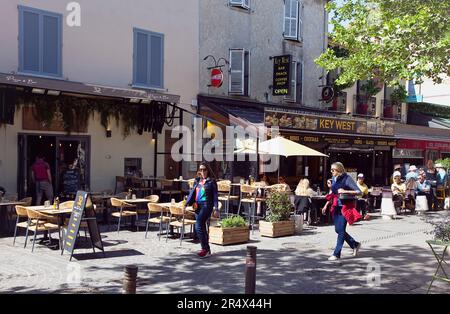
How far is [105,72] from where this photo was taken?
47.6 ft

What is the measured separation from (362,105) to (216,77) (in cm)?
955

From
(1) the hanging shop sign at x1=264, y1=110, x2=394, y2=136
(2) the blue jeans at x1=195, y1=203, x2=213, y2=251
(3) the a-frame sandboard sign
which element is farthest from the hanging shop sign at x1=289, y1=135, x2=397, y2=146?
(3) the a-frame sandboard sign

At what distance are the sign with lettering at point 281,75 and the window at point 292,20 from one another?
5.57ft

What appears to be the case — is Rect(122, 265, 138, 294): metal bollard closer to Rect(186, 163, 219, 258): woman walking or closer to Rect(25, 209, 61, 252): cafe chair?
Rect(186, 163, 219, 258): woman walking

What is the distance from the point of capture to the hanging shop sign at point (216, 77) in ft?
56.1

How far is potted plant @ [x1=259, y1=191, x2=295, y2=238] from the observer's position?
10928 millimetres

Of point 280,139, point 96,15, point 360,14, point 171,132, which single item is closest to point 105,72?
point 96,15

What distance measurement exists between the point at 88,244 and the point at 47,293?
3372 millimetres

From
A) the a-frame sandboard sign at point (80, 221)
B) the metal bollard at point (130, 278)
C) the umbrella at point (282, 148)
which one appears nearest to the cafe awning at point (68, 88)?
the umbrella at point (282, 148)

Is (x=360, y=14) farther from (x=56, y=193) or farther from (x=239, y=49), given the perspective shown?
(x=56, y=193)

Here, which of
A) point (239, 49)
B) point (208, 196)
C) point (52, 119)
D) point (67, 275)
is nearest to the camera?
point (67, 275)

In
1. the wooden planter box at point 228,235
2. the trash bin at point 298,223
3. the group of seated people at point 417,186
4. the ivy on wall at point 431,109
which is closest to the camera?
the wooden planter box at point 228,235

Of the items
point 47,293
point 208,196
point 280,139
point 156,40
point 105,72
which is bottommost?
point 47,293

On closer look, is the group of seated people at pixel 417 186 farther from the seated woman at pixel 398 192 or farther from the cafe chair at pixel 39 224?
the cafe chair at pixel 39 224
